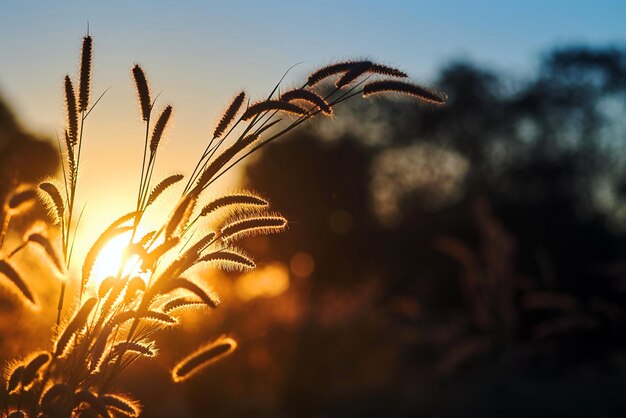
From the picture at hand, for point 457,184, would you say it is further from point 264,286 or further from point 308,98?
point 308,98

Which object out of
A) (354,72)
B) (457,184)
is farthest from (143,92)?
(457,184)

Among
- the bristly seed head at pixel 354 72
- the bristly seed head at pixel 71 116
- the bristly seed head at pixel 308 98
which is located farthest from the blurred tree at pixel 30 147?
the bristly seed head at pixel 354 72

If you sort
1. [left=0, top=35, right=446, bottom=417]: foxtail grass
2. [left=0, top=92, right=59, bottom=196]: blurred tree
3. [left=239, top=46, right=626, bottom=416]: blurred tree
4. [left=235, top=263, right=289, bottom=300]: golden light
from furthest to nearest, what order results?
1. [left=239, top=46, right=626, bottom=416]: blurred tree
2. [left=0, top=92, right=59, bottom=196]: blurred tree
3. [left=235, top=263, right=289, bottom=300]: golden light
4. [left=0, top=35, right=446, bottom=417]: foxtail grass

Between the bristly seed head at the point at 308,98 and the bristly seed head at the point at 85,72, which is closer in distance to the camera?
the bristly seed head at the point at 308,98

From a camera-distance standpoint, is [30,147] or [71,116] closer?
[71,116]

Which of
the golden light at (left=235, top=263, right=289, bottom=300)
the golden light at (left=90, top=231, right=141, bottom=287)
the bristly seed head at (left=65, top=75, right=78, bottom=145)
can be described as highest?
the golden light at (left=235, top=263, right=289, bottom=300)

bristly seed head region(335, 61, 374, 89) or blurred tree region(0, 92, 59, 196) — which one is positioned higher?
blurred tree region(0, 92, 59, 196)

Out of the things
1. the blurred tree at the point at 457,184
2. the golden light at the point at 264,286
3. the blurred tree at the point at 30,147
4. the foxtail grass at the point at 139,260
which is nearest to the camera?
the foxtail grass at the point at 139,260

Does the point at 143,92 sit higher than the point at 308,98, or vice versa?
the point at 143,92

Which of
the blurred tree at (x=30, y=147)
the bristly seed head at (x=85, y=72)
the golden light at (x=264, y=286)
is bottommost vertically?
the bristly seed head at (x=85, y=72)

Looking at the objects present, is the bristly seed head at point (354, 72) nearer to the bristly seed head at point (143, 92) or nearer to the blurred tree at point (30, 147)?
the bristly seed head at point (143, 92)

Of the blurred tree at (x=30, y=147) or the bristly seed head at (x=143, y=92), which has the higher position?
the blurred tree at (x=30, y=147)

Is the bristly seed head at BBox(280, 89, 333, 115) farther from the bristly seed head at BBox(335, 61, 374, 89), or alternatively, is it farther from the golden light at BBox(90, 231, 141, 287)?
the golden light at BBox(90, 231, 141, 287)

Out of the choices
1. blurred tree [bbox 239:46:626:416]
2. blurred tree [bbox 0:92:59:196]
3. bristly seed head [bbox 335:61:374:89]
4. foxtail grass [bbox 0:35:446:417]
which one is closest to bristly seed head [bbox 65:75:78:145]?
foxtail grass [bbox 0:35:446:417]
